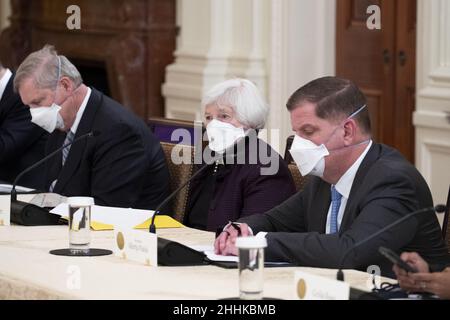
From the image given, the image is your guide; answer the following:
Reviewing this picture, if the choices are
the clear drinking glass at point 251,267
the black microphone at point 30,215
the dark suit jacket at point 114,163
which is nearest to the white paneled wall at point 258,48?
the dark suit jacket at point 114,163

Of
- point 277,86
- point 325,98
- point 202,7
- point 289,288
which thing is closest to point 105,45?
point 202,7

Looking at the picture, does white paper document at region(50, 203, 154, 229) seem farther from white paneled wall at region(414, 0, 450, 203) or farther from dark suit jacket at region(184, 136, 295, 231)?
white paneled wall at region(414, 0, 450, 203)

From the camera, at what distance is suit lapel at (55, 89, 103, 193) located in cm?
493

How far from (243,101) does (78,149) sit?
33.3 inches

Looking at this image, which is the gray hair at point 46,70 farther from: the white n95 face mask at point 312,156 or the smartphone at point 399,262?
the smartphone at point 399,262

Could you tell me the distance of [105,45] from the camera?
8055mm

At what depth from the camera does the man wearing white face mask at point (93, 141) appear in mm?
4871

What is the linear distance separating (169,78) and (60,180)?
9.54 ft

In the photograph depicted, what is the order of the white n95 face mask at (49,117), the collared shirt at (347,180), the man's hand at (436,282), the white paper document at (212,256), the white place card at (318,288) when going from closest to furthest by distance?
the white place card at (318,288), the man's hand at (436,282), the white paper document at (212,256), the collared shirt at (347,180), the white n95 face mask at (49,117)

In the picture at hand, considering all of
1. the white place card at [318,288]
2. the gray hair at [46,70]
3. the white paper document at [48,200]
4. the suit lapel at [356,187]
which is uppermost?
the gray hair at [46,70]

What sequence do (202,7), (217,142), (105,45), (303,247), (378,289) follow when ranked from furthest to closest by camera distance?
(105,45) → (202,7) → (217,142) → (303,247) → (378,289)

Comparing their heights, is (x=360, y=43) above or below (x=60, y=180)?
above

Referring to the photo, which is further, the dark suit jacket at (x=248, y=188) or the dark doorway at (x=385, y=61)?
the dark doorway at (x=385, y=61)

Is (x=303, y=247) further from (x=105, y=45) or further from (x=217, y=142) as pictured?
(x=105, y=45)
